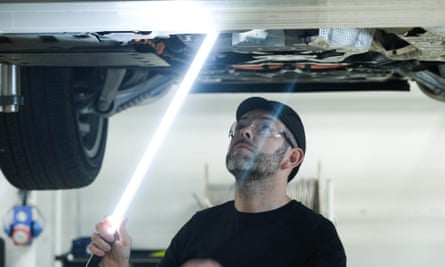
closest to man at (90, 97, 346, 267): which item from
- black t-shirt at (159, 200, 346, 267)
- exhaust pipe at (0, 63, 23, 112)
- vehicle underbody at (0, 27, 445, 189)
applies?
black t-shirt at (159, 200, 346, 267)

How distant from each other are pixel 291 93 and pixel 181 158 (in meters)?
0.59

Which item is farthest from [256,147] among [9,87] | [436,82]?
[436,82]

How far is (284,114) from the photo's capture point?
2.39 feet

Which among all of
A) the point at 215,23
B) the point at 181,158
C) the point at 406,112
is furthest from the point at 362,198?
the point at 215,23

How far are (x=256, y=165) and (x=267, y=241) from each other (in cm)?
8

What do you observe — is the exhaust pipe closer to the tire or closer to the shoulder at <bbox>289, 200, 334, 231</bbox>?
the tire

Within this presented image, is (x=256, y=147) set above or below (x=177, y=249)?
above

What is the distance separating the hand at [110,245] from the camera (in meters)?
0.67

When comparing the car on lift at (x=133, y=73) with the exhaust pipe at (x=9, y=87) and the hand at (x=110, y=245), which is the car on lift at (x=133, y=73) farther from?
the hand at (x=110, y=245)

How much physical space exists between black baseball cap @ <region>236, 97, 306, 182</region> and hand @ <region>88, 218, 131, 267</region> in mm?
190

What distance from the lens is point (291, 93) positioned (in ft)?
3.30

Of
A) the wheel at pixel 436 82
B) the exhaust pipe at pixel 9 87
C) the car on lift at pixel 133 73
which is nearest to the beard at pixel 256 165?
the car on lift at pixel 133 73

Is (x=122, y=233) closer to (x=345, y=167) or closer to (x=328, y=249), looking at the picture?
(x=328, y=249)

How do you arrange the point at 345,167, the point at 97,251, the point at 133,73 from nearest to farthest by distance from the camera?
the point at 97,251 → the point at 133,73 → the point at 345,167
